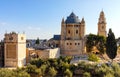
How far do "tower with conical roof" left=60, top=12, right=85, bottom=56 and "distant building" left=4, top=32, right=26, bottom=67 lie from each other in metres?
12.0

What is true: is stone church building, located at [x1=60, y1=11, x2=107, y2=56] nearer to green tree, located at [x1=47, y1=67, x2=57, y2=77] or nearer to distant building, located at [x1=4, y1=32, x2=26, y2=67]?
distant building, located at [x1=4, y1=32, x2=26, y2=67]

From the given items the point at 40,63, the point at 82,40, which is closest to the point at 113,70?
the point at 40,63

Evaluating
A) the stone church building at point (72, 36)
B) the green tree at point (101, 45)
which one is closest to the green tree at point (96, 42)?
the green tree at point (101, 45)

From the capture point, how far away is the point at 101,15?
4538 cm

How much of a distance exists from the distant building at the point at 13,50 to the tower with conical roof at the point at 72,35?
39.3 feet

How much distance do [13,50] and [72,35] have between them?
48.6 ft

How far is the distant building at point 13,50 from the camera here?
29.0 meters

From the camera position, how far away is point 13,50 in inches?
1150

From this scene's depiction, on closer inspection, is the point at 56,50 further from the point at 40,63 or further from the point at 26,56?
the point at 40,63

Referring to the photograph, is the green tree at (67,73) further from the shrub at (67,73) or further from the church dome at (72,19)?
the church dome at (72,19)

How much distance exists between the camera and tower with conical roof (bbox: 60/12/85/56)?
3984 centimetres

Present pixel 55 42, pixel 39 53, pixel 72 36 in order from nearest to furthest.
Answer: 1. pixel 39 53
2. pixel 72 36
3. pixel 55 42

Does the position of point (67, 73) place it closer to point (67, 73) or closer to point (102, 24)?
point (67, 73)

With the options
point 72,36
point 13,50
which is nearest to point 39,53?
point 13,50
